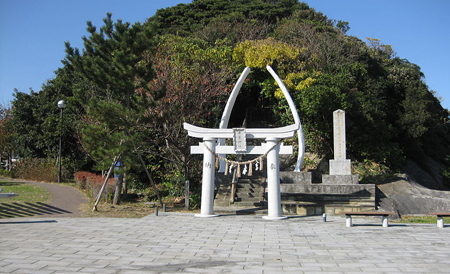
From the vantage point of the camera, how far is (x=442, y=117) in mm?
26156

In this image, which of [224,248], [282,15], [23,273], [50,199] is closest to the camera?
[23,273]

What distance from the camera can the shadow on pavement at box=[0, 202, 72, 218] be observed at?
11966mm

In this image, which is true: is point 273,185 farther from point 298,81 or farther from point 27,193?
point 27,193

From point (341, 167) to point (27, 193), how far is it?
41.9ft

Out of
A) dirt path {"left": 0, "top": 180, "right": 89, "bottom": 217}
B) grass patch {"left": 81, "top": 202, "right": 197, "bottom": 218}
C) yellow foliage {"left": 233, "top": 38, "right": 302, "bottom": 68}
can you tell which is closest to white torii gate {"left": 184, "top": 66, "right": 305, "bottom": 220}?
grass patch {"left": 81, "top": 202, "right": 197, "bottom": 218}

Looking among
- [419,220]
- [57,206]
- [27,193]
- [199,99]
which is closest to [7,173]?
[27,193]

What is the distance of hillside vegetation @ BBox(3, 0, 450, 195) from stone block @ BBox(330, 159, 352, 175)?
12.1 ft

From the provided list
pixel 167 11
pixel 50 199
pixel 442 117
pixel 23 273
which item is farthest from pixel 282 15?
pixel 23 273

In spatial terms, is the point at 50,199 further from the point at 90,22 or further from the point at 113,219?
the point at 90,22

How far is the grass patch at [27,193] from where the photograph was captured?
14.6 metres

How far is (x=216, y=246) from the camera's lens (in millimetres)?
7855

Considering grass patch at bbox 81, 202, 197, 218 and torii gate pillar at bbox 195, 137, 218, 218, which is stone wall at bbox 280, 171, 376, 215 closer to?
torii gate pillar at bbox 195, 137, 218, 218

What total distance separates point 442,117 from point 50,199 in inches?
957

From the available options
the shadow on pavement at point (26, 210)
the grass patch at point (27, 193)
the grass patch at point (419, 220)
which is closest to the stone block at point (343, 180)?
the grass patch at point (419, 220)
